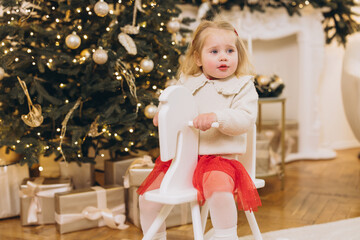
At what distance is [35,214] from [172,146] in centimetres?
96

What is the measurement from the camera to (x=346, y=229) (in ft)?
4.97

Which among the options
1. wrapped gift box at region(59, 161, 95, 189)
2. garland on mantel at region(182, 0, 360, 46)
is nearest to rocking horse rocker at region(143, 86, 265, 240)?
wrapped gift box at region(59, 161, 95, 189)

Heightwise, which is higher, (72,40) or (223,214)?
(72,40)

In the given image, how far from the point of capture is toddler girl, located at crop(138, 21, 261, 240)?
1.00 m

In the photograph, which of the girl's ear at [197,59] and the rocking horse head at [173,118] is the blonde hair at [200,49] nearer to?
the girl's ear at [197,59]

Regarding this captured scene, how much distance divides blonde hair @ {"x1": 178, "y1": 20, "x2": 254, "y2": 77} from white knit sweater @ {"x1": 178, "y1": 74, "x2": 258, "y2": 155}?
0.18 feet

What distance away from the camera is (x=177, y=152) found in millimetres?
1019

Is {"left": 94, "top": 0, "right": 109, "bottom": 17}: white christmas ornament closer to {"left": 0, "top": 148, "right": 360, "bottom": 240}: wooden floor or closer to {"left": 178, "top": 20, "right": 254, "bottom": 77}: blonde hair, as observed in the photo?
{"left": 178, "top": 20, "right": 254, "bottom": 77}: blonde hair

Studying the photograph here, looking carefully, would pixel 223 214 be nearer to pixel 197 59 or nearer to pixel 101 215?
pixel 197 59

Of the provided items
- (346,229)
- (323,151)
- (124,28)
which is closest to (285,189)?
(346,229)

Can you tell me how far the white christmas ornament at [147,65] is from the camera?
5.63 feet

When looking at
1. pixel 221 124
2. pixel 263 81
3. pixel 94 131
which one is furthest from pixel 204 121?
pixel 263 81

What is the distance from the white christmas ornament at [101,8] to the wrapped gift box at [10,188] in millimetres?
799

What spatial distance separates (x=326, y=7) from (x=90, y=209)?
2266mm
